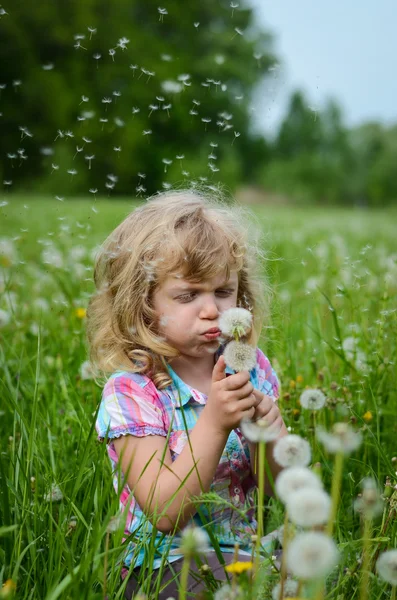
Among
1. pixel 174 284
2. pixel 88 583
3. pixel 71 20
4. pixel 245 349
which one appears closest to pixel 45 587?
pixel 88 583

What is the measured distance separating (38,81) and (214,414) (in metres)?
19.0

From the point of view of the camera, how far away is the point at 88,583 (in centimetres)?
112

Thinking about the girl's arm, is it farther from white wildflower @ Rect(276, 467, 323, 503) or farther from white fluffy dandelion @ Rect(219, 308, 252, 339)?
white wildflower @ Rect(276, 467, 323, 503)

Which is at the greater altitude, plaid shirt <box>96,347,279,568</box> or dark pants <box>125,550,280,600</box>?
plaid shirt <box>96,347,279,568</box>

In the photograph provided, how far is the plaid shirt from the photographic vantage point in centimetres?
160

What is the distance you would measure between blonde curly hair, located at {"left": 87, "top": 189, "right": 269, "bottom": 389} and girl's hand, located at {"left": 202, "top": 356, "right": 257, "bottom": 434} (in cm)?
29

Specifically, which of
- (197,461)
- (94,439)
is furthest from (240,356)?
(94,439)

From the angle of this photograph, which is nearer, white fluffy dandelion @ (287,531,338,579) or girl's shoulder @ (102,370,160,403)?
white fluffy dandelion @ (287,531,338,579)

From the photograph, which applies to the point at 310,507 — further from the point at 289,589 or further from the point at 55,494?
the point at 55,494

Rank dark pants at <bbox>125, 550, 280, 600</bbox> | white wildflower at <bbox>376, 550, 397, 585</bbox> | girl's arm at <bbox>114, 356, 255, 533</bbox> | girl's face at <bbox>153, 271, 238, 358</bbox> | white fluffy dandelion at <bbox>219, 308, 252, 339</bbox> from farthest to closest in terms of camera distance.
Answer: girl's face at <bbox>153, 271, 238, 358</bbox> < dark pants at <bbox>125, 550, 280, 600</bbox> < girl's arm at <bbox>114, 356, 255, 533</bbox> < white fluffy dandelion at <bbox>219, 308, 252, 339</bbox> < white wildflower at <bbox>376, 550, 397, 585</bbox>

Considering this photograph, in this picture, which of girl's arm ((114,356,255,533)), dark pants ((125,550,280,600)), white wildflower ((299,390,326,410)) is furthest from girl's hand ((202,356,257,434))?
dark pants ((125,550,280,600))

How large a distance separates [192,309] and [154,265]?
147 mm

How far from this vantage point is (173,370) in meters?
1.75

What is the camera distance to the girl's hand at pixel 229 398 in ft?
4.50
